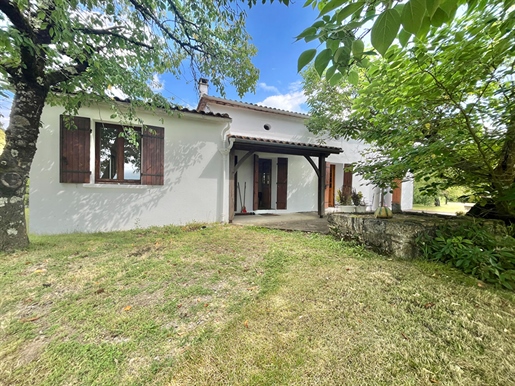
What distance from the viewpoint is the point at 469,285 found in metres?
2.52

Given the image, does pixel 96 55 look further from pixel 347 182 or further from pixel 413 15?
pixel 347 182

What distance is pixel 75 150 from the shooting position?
4.80 m

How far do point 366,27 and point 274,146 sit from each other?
5.34 metres

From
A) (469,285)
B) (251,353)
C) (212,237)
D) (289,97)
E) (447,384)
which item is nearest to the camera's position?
(447,384)

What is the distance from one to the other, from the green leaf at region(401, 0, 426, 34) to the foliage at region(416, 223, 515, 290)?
3.32 metres

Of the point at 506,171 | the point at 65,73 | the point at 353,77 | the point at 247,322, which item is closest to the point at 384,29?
the point at 353,77

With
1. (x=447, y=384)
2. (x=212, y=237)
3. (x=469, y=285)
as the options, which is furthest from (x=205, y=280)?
(x=469, y=285)

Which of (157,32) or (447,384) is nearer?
(447,384)

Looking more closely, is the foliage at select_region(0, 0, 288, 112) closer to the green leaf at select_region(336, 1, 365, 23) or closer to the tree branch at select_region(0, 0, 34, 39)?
the tree branch at select_region(0, 0, 34, 39)

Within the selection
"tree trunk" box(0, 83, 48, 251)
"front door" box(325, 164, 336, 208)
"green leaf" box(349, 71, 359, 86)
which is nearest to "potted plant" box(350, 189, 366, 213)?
"front door" box(325, 164, 336, 208)

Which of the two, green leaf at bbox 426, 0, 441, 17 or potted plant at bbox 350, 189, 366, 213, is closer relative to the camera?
green leaf at bbox 426, 0, 441, 17

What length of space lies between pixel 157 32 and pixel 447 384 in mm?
6273

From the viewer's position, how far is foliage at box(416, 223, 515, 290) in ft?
8.67

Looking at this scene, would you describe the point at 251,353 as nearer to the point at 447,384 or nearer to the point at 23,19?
the point at 447,384
